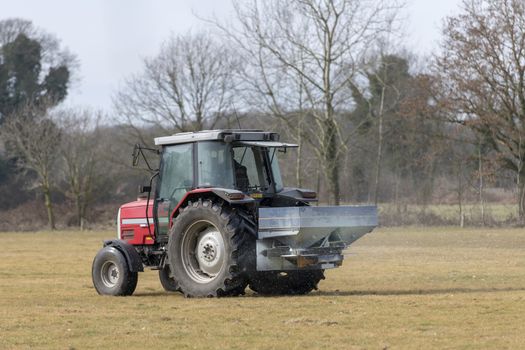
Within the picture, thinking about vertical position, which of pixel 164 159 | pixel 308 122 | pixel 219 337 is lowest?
pixel 219 337

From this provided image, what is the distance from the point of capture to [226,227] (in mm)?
14922

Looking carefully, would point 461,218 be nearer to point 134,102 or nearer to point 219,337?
point 134,102

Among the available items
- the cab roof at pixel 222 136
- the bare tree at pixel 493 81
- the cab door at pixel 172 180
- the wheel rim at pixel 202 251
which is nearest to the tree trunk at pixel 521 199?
the bare tree at pixel 493 81

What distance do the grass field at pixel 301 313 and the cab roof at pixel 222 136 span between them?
2.43 metres

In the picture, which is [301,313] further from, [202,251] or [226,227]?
[202,251]

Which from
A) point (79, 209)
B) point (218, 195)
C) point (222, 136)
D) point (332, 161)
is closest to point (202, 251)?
point (218, 195)

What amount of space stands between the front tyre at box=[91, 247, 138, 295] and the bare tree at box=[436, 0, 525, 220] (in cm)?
2861

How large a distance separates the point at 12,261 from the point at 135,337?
16.6 meters

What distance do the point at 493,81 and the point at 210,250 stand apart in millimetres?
30359

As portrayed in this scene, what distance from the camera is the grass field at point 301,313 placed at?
10883 mm

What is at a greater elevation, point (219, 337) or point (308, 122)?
point (308, 122)

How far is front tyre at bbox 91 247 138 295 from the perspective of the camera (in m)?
16.2

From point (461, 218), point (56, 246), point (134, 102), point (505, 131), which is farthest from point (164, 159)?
point (134, 102)

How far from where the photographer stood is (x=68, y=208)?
58375 mm
